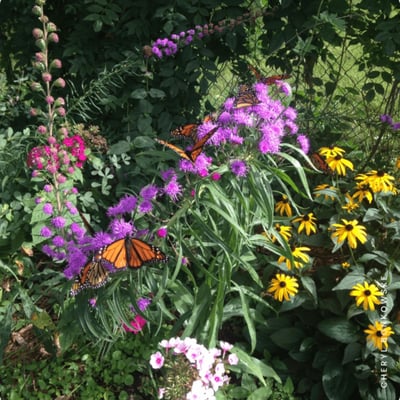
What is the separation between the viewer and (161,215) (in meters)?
1.88

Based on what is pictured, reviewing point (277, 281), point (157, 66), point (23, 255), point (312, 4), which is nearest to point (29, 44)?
point (157, 66)

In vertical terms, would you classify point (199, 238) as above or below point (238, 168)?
below

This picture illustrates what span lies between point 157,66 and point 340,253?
4.85 ft

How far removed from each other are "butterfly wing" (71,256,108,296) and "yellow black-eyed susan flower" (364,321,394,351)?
3.34 ft

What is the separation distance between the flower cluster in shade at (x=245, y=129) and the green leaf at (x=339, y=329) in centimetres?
82

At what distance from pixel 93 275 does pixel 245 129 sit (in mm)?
698

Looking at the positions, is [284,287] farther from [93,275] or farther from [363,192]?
[93,275]

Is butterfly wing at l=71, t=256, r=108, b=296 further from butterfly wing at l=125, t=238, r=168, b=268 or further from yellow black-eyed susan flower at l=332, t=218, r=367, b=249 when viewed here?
yellow black-eyed susan flower at l=332, t=218, r=367, b=249

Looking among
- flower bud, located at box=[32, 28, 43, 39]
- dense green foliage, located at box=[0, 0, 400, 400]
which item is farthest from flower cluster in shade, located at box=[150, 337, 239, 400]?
flower bud, located at box=[32, 28, 43, 39]

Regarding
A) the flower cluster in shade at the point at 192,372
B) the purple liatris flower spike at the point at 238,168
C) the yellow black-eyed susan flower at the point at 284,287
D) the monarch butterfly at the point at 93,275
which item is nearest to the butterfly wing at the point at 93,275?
the monarch butterfly at the point at 93,275

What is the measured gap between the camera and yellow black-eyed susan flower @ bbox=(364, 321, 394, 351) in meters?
2.01

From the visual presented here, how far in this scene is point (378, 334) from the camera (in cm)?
202

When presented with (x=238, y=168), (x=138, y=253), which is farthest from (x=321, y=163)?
(x=138, y=253)

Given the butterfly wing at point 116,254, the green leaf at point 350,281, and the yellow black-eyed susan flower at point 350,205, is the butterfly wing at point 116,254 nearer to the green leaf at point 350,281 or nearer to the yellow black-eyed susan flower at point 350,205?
Answer: the green leaf at point 350,281
